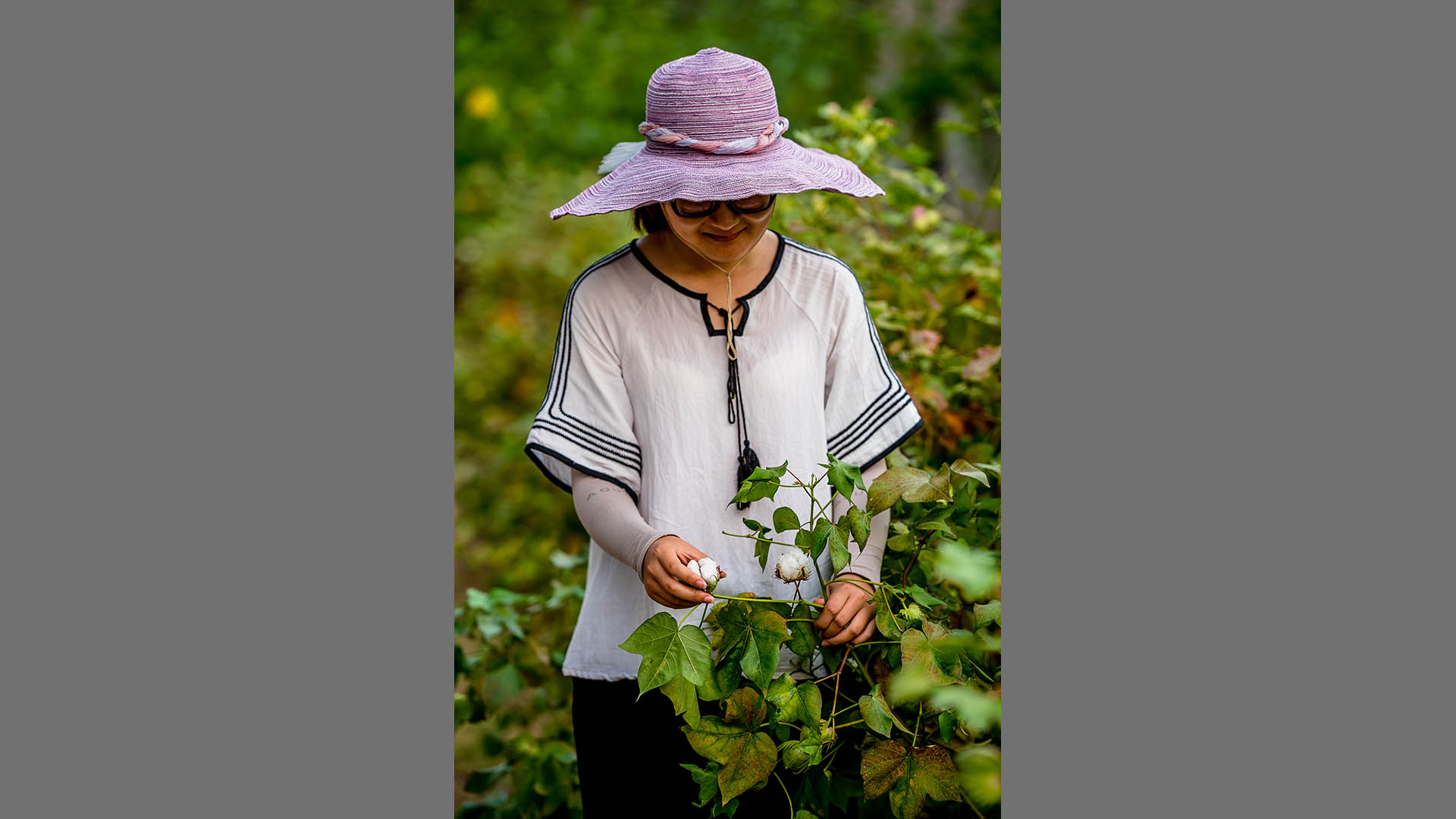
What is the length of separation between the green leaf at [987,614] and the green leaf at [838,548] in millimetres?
246

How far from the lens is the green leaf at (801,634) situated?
75.5 inches

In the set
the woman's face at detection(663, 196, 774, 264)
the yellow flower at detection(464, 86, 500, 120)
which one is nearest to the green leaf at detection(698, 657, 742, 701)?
the woman's face at detection(663, 196, 774, 264)

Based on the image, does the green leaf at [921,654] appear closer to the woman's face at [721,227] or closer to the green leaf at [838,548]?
the green leaf at [838,548]

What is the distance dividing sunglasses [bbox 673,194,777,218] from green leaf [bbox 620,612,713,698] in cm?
61

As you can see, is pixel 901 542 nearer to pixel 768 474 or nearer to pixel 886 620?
pixel 886 620

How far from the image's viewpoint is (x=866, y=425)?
6.88ft

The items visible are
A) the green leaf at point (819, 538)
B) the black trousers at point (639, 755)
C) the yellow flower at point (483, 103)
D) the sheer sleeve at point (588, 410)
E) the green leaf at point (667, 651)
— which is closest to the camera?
the green leaf at point (667, 651)

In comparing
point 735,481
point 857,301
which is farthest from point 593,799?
point 857,301

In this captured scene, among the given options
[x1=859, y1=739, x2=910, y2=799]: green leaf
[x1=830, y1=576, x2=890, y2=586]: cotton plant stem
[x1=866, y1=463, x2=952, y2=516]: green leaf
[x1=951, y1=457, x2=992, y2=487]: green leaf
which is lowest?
[x1=859, y1=739, x2=910, y2=799]: green leaf

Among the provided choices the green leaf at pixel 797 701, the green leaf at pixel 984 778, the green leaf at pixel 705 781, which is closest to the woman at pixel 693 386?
the green leaf at pixel 797 701

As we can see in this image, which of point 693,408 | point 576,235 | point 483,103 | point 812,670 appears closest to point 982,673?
point 812,670

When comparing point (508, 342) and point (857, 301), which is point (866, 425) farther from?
point (508, 342)

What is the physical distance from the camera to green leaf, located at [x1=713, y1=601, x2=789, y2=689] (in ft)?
6.05

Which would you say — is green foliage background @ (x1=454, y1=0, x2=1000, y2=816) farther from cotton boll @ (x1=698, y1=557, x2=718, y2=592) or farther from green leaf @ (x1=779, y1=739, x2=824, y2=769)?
cotton boll @ (x1=698, y1=557, x2=718, y2=592)
